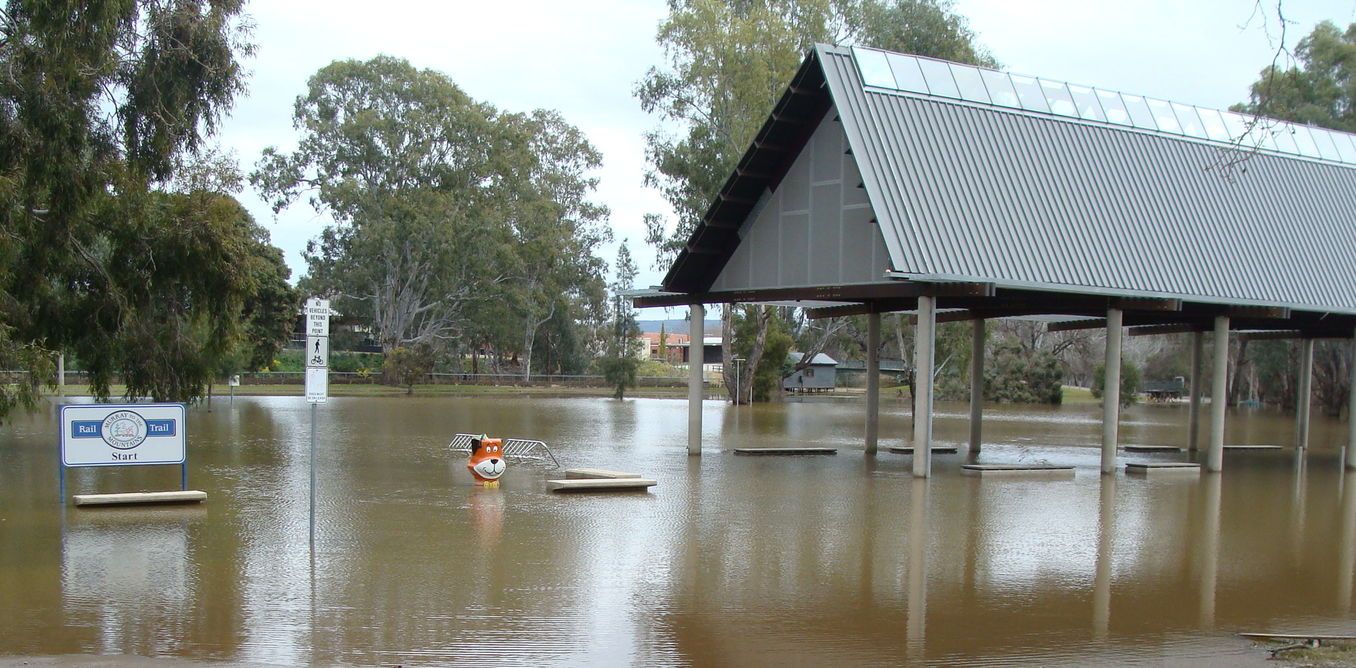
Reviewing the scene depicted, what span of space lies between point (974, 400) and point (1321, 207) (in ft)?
29.0

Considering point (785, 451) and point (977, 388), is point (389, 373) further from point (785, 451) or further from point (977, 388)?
point (977, 388)

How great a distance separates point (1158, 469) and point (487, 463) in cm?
1400

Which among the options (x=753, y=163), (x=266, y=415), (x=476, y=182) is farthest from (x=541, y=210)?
(x=753, y=163)

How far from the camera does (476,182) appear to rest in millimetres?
65188

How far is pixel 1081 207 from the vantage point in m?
22.5

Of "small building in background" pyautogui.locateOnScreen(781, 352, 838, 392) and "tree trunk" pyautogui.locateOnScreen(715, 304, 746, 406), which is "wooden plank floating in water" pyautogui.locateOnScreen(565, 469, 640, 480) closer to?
"tree trunk" pyautogui.locateOnScreen(715, 304, 746, 406)

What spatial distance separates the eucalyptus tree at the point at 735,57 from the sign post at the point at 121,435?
29.9 meters

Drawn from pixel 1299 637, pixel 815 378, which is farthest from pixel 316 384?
pixel 815 378

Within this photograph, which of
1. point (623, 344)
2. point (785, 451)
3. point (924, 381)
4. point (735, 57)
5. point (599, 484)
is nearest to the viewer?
point (599, 484)

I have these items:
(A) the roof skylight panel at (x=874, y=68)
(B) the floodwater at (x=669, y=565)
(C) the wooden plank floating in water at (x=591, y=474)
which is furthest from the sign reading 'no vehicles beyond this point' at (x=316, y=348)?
Answer: (A) the roof skylight panel at (x=874, y=68)

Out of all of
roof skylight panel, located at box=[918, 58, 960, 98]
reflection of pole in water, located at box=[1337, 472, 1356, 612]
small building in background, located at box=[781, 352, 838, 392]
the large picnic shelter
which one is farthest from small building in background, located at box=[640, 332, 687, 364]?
reflection of pole in water, located at box=[1337, 472, 1356, 612]

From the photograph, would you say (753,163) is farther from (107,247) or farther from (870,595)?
(107,247)

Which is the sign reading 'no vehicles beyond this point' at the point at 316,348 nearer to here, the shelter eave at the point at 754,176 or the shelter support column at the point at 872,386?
the shelter eave at the point at 754,176

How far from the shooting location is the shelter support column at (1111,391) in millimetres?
22766
